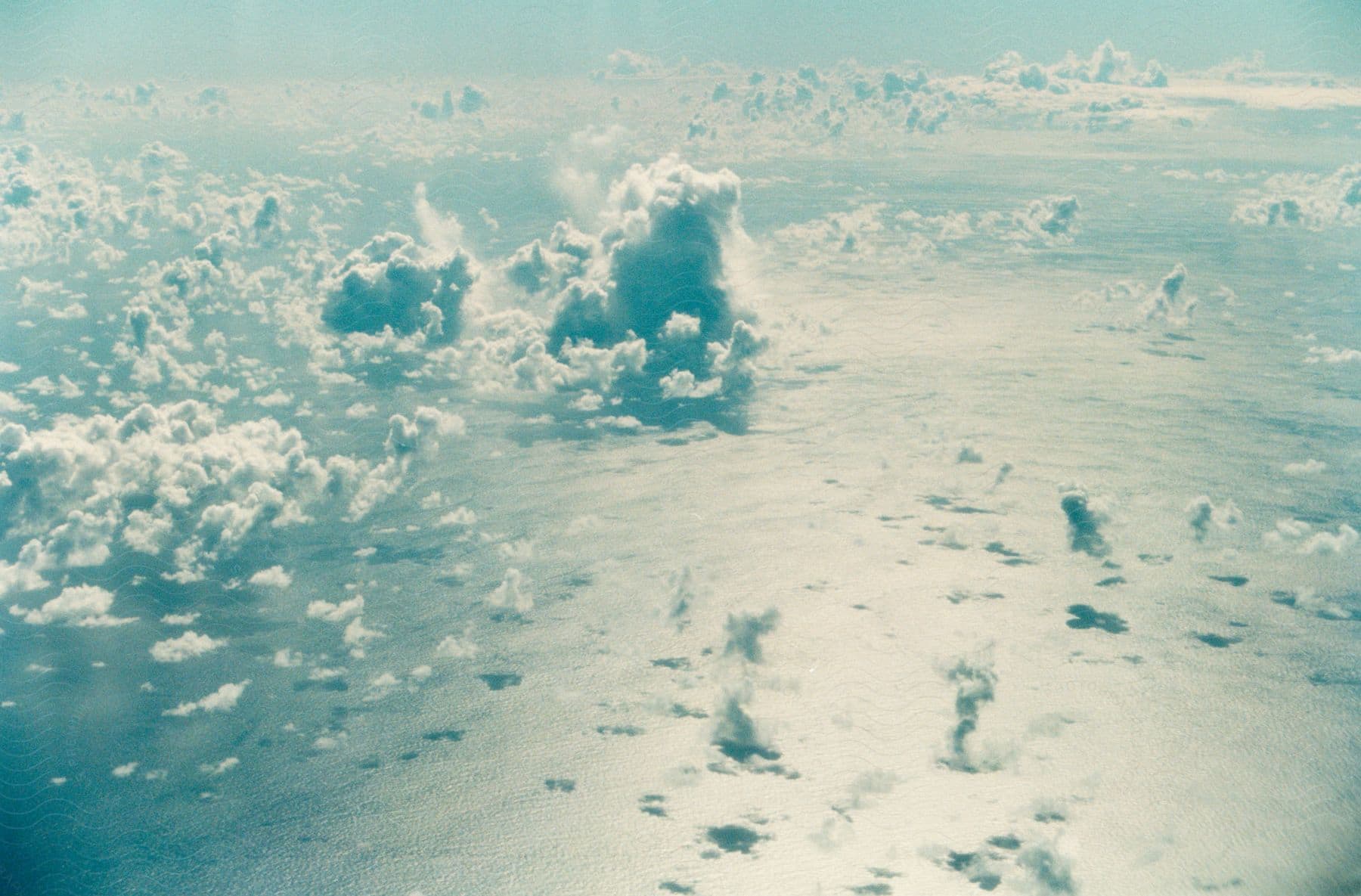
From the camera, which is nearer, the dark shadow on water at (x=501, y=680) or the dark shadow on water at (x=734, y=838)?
the dark shadow on water at (x=734, y=838)

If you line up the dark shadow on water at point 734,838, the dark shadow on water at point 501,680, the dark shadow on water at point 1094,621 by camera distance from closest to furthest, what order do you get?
the dark shadow on water at point 734,838 → the dark shadow on water at point 501,680 → the dark shadow on water at point 1094,621

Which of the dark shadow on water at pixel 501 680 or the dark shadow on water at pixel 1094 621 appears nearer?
the dark shadow on water at pixel 501 680

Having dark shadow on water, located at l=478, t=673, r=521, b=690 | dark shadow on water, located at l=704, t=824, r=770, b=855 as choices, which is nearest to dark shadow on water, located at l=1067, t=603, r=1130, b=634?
dark shadow on water, located at l=704, t=824, r=770, b=855

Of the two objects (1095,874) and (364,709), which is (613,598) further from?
(1095,874)

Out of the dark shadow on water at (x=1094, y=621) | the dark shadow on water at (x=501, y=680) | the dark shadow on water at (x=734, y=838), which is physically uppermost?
the dark shadow on water at (x=1094, y=621)

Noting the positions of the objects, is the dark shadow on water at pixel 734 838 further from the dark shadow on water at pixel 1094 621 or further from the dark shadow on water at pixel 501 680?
the dark shadow on water at pixel 1094 621

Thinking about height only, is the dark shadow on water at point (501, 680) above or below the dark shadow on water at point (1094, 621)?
below

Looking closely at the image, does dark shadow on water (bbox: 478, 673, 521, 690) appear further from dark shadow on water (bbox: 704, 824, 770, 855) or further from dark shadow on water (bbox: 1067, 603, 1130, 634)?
dark shadow on water (bbox: 1067, 603, 1130, 634)

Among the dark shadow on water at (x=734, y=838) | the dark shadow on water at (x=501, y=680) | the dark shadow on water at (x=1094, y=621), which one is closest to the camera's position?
the dark shadow on water at (x=734, y=838)

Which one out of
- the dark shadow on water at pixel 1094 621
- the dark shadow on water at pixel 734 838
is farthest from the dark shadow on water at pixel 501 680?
the dark shadow on water at pixel 1094 621

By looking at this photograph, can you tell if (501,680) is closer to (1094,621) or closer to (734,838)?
(734,838)

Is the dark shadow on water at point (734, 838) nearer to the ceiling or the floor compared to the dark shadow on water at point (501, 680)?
nearer to the ceiling
